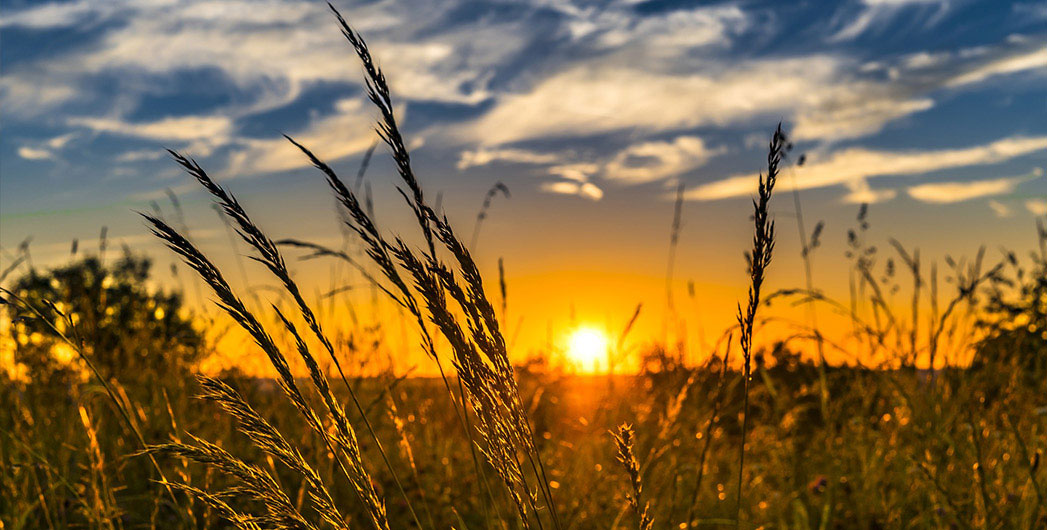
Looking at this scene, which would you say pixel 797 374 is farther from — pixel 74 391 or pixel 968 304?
pixel 74 391

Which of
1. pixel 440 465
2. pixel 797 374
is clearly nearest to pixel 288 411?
pixel 440 465

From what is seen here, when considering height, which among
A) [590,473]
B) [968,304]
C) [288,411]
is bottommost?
[590,473]

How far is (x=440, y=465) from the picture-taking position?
4086 mm

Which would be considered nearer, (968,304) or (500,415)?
(500,415)

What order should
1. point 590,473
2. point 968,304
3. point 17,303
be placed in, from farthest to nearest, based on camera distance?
point 590,473
point 968,304
point 17,303

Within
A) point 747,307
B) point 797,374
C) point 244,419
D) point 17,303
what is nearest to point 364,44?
point 244,419

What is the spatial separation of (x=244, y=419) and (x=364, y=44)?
68 centimetres

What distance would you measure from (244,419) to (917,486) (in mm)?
3355

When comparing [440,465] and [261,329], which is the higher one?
[261,329]

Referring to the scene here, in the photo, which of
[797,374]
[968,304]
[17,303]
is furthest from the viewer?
[797,374]

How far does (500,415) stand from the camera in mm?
1271

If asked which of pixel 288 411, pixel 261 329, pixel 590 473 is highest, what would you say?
pixel 261 329

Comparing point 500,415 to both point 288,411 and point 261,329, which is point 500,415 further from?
point 288,411

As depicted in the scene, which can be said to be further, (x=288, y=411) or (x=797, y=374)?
(x=797, y=374)
